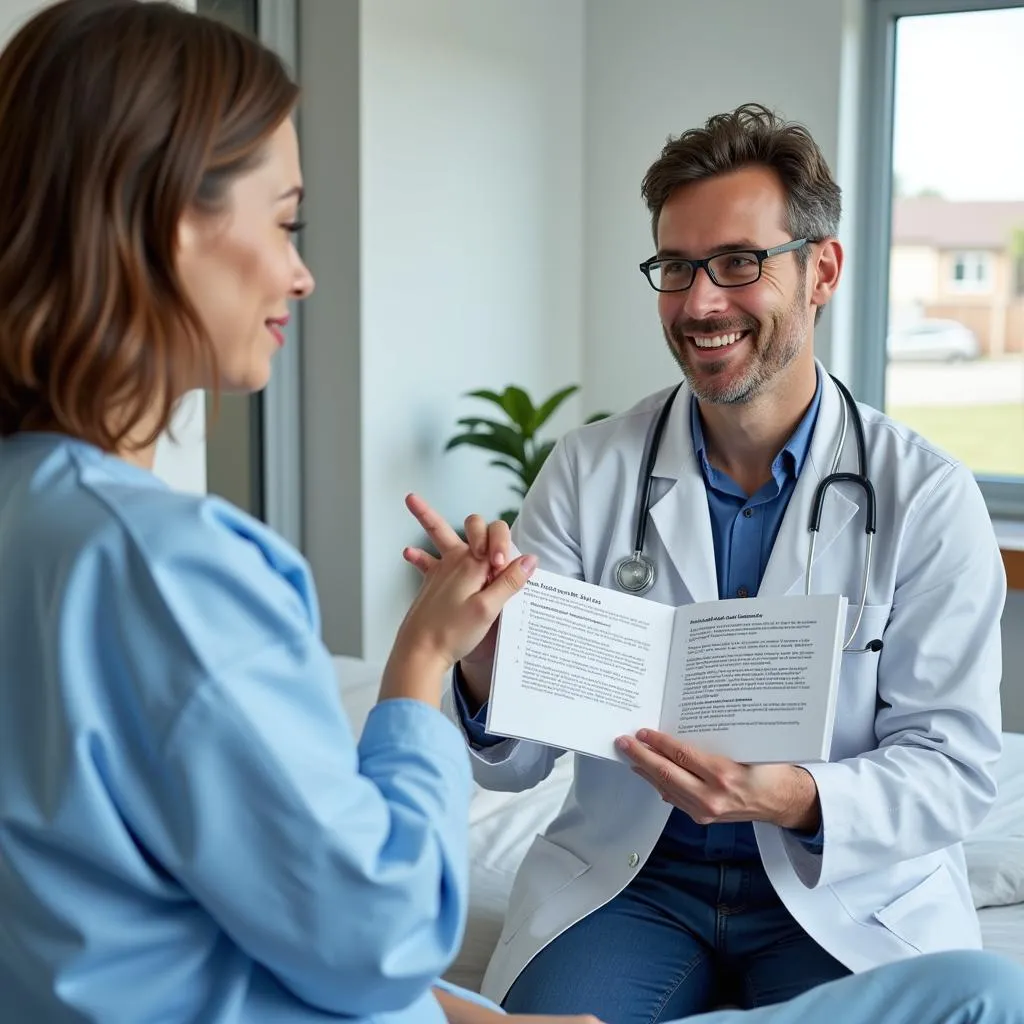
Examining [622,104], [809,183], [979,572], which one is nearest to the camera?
[979,572]

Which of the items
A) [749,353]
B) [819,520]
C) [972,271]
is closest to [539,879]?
[819,520]


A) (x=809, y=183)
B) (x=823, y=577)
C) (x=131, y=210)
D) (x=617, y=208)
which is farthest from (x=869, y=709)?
(x=617, y=208)

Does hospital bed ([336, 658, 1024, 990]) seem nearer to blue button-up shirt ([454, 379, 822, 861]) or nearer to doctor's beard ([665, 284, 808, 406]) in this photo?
blue button-up shirt ([454, 379, 822, 861])

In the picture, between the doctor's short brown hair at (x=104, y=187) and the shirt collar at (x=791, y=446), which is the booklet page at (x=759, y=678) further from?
the doctor's short brown hair at (x=104, y=187)

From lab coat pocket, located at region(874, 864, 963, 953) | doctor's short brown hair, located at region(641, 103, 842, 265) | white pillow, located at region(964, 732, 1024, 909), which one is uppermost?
doctor's short brown hair, located at region(641, 103, 842, 265)

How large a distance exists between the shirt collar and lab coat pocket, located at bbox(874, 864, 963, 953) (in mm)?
516

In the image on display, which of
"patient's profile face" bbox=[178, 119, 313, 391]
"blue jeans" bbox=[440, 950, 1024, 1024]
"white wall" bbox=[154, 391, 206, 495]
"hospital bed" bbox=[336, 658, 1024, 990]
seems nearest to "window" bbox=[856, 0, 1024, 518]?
"hospital bed" bbox=[336, 658, 1024, 990]

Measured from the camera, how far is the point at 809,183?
177 centimetres

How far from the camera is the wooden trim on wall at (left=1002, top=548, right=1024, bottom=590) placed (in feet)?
11.4

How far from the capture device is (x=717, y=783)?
Result: 1394mm

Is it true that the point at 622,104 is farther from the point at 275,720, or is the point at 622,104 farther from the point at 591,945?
the point at 275,720

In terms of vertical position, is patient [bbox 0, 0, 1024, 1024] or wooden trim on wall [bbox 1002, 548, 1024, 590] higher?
patient [bbox 0, 0, 1024, 1024]

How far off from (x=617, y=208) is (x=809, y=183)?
96.0 inches

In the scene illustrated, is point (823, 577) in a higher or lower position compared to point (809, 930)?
higher
